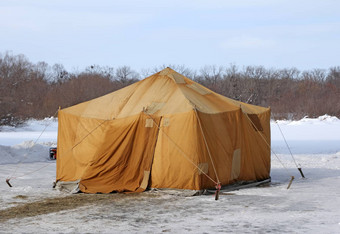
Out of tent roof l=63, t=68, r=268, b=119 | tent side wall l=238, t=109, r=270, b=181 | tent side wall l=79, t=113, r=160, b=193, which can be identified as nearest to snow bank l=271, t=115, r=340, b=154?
tent side wall l=238, t=109, r=270, b=181

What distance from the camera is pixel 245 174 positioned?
14.1 m

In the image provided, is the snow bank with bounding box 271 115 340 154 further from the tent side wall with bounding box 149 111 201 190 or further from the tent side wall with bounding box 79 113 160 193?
the tent side wall with bounding box 79 113 160 193

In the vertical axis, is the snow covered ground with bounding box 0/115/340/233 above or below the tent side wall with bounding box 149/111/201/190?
below

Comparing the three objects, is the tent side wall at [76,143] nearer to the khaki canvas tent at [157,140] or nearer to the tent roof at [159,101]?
the khaki canvas tent at [157,140]

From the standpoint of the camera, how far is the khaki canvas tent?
1265 centimetres

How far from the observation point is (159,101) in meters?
13.7

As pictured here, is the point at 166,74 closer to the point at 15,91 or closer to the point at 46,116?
the point at 15,91

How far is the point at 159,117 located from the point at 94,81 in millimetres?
57024

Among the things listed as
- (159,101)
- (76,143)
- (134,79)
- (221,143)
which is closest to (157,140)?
(159,101)

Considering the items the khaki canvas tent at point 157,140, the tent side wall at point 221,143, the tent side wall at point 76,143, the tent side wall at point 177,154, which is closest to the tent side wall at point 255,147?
the khaki canvas tent at point 157,140

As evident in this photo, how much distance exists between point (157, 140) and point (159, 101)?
1215 millimetres

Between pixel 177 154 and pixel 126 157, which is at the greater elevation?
pixel 177 154

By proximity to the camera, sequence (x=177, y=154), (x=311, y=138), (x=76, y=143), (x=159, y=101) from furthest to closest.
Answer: (x=311, y=138) → (x=76, y=143) → (x=159, y=101) → (x=177, y=154)

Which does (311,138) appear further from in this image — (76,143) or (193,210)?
(193,210)
